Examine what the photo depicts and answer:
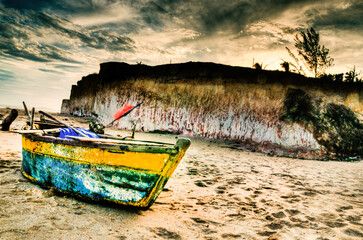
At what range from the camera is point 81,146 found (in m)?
2.81

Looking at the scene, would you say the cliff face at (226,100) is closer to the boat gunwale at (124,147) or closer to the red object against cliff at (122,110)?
the red object against cliff at (122,110)

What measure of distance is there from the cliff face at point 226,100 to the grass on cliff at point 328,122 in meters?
0.28

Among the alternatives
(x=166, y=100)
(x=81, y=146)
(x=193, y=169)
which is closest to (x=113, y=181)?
(x=81, y=146)

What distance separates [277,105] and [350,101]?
435cm

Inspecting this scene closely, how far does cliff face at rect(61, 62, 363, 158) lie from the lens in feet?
35.1

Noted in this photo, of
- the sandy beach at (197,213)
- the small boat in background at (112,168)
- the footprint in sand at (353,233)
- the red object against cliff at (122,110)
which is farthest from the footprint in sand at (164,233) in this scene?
the red object against cliff at (122,110)

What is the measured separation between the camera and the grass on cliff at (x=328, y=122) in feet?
32.9

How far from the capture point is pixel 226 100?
1206 centimetres

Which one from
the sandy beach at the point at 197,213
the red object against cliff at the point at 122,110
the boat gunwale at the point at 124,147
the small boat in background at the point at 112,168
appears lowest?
the sandy beach at the point at 197,213

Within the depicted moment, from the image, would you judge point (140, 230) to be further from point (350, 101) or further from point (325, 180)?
point (350, 101)

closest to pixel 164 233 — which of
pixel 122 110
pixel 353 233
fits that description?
pixel 353 233

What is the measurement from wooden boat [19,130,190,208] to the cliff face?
8.87 m

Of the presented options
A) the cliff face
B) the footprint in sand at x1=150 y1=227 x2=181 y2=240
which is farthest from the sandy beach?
the cliff face

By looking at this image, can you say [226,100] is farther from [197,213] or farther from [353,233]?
[353,233]
